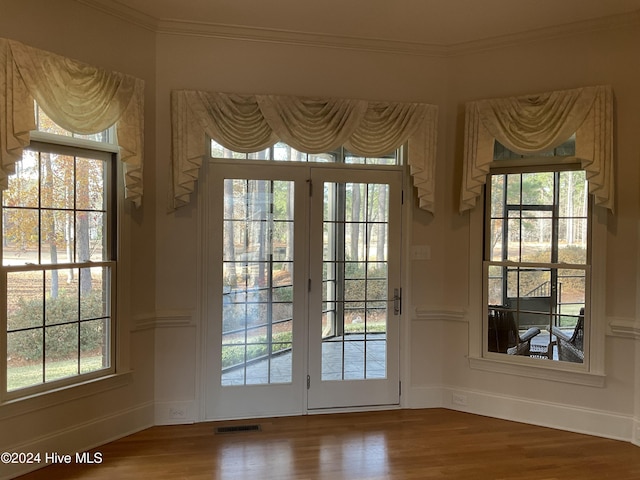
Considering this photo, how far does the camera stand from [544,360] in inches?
139

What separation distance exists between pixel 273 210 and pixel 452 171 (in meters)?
1.59

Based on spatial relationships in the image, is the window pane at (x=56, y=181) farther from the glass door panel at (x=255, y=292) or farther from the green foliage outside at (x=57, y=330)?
the glass door panel at (x=255, y=292)

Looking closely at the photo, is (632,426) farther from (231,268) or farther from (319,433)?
(231,268)

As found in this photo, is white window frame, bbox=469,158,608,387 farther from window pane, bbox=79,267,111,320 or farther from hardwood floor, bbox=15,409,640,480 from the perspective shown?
window pane, bbox=79,267,111,320

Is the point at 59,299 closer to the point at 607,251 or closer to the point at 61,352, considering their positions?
the point at 61,352

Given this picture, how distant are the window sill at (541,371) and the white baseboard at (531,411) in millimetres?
203

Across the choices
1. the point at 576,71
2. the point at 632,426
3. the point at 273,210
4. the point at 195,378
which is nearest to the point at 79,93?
the point at 273,210

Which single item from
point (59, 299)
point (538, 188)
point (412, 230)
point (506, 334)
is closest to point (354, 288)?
point (412, 230)

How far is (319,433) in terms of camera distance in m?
3.32

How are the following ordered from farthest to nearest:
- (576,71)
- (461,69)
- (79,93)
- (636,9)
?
(461,69) → (576,71) → (636,9) → (79,93)

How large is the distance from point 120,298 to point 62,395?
71cm

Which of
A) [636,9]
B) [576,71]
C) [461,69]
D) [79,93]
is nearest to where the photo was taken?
[79,93]

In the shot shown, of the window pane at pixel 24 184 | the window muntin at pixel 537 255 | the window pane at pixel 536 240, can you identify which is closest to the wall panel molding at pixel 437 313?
the window muntin at pixel 537 255

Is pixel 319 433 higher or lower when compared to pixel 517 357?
lower
